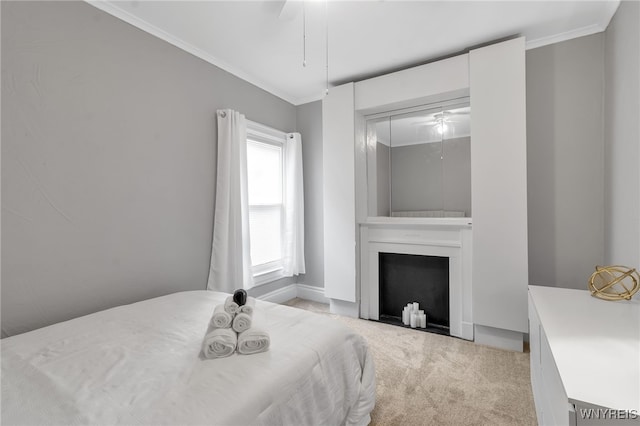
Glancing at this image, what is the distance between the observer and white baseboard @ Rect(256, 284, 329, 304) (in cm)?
369

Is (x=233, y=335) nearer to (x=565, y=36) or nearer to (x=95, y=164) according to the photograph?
(x=95, y=164)

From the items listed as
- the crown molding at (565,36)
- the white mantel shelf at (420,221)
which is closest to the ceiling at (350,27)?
the crown molding at (565,36)

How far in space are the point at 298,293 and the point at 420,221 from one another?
Answer: 2.01m

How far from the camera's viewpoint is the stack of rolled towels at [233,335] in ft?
4.08

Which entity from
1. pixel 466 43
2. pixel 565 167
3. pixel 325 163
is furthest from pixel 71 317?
pixel 565 167

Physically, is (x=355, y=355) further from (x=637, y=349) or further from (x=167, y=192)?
(x=167, y=192)

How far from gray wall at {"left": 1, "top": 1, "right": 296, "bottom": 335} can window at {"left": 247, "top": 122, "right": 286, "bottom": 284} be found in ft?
2.14

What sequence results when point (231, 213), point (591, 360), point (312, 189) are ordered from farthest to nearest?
point (312, 189)
point (231, 213)
point (591, 360)

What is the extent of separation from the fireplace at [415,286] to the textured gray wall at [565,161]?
31.3 inches

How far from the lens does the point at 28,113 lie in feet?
5.63

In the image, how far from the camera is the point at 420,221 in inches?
115

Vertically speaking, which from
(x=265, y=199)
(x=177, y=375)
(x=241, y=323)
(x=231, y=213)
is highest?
(x=265, y=199)

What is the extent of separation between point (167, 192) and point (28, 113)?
3.14ft

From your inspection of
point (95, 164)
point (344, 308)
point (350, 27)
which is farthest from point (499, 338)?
point (95, 164)
